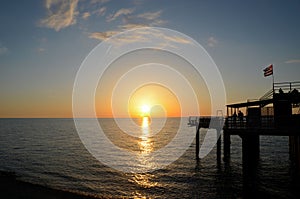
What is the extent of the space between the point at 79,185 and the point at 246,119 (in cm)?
1718

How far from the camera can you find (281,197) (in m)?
22.2

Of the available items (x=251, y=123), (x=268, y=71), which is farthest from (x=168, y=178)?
(x=268, y=71)

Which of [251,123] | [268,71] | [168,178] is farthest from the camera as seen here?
[268,71]

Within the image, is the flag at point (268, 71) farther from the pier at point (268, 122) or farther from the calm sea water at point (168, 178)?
the calm sea water at point (168, 178)

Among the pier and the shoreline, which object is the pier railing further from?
the shoreline

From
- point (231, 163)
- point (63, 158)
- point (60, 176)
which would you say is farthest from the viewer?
point (63, 158)

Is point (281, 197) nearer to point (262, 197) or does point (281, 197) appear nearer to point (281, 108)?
point (262, 197)

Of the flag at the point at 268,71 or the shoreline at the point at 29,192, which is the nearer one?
the shoreline at the point at 29,192

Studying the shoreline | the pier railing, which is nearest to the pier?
the pier railing

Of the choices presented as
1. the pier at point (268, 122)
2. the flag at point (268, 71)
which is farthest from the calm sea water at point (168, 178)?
the flag at point (268, 71)

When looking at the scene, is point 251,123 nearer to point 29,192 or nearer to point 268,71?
point 268,71

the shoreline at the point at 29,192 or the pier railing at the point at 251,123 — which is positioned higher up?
the pier railing at the point at 251,123

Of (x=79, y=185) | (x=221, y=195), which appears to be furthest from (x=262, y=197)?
(x=79, y=185)

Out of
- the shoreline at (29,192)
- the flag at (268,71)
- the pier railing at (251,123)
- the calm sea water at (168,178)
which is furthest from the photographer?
the flag at (268,71)
